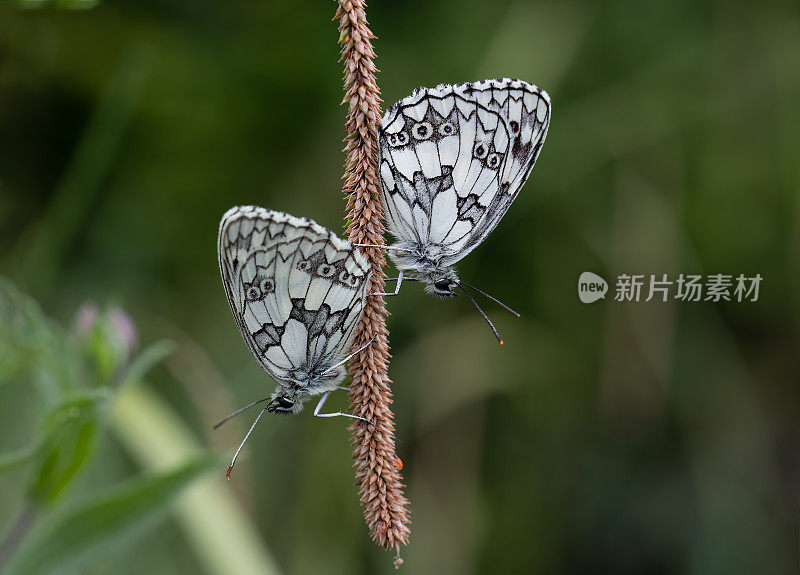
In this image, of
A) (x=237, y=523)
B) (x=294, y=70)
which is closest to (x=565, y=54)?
(x=294, y=70)

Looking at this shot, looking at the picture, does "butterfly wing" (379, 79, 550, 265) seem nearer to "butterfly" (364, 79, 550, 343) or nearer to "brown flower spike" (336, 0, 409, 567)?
"butterfly" (364, 79, 550, 343)

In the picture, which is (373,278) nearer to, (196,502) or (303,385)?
(303,385)

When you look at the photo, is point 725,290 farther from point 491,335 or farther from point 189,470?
point 189,470

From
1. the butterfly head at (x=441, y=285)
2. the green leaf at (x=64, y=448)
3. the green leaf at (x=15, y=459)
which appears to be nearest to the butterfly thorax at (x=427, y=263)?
the butterfly head at (x=441, y=285)

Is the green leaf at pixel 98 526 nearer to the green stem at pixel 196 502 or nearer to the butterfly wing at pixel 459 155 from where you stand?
the green stem at pixel 196 502

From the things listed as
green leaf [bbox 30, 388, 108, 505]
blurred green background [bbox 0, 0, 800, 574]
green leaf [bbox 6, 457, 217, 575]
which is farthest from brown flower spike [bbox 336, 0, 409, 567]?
blurred green background [bbox 0, 0, 800, 574]
